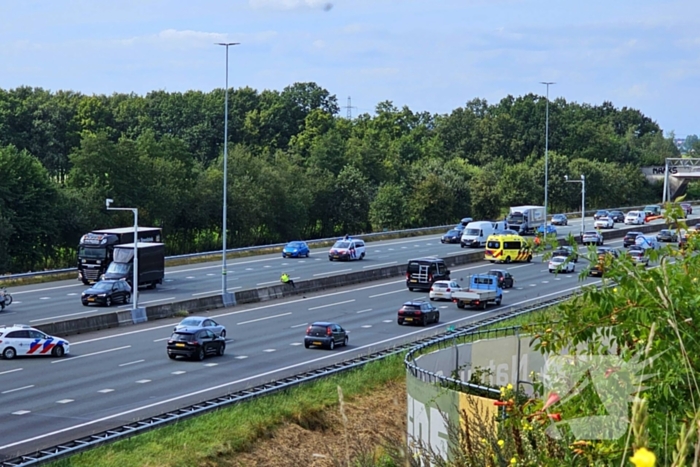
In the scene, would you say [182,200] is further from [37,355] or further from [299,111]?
[299,111]

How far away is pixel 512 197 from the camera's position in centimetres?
10762

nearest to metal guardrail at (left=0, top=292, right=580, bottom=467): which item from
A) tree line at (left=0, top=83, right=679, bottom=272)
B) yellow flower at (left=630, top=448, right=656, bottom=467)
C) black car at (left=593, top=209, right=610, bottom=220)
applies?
yellow flower at (left=630, top=448, right=656, bottom=467)

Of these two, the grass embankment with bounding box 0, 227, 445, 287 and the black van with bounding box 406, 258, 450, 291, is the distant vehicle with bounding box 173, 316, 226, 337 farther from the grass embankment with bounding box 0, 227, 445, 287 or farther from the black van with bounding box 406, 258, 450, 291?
the grass embankment with bounding box 0, 227, 445, 287

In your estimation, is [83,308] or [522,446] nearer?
[522,446]

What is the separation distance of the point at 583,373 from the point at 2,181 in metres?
57.4

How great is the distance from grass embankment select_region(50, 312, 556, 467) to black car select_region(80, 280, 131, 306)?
57.7 feet

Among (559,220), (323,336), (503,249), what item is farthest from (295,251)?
(559,220)

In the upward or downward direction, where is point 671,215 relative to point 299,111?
downward

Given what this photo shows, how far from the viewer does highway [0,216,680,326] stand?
43.5 metres

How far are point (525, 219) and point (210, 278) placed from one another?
117ft

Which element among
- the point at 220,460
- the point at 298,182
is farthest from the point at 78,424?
the point at 298,182

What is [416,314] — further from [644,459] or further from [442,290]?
[644,459]

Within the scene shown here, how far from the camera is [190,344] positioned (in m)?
33.8

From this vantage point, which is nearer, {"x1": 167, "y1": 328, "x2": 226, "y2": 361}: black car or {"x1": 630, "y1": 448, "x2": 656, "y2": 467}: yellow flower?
{"x1": 630, "y1": 448, "x2": 656, "y2": 467}: yellow flower
